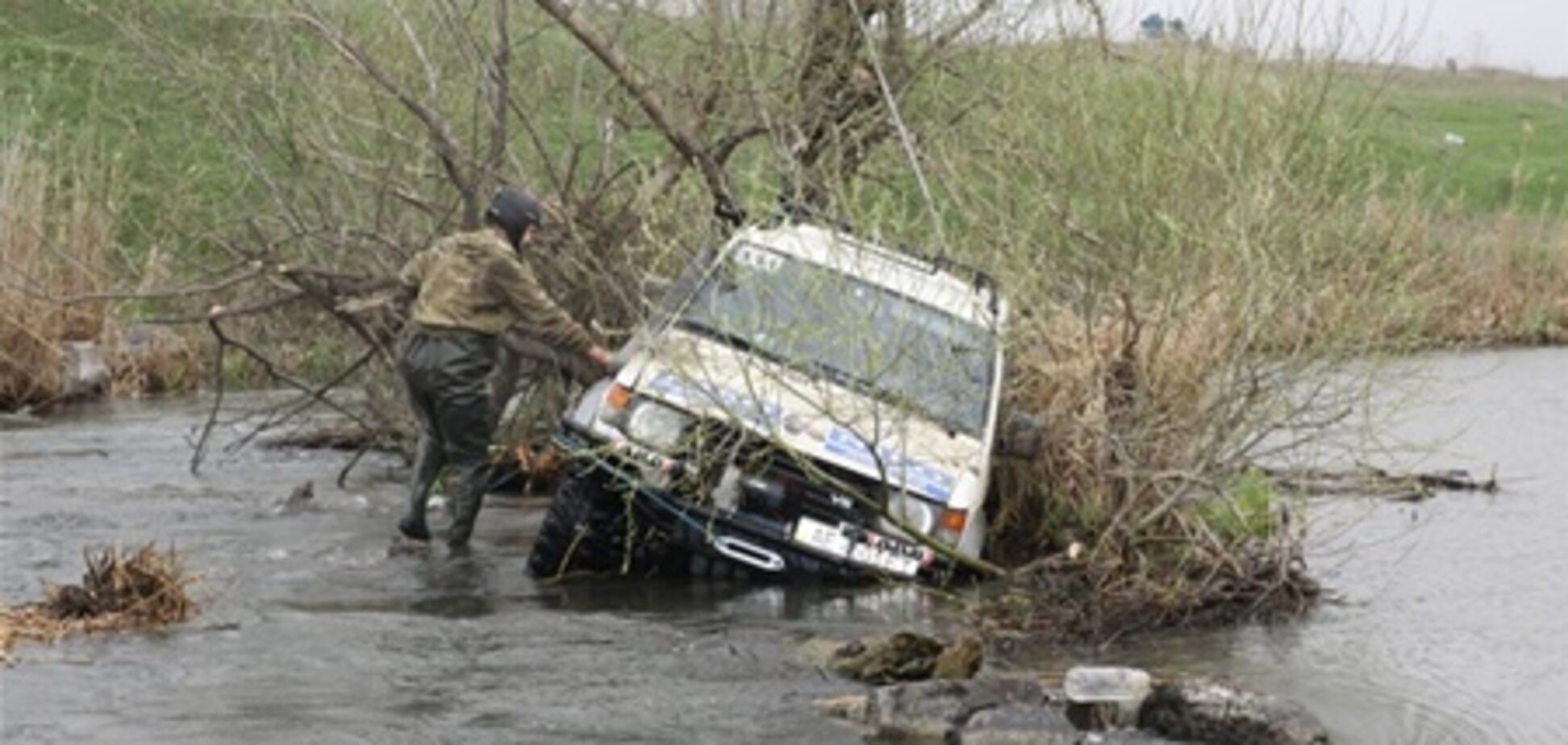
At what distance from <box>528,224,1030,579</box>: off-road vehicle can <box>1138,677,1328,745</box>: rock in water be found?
7.61 feet

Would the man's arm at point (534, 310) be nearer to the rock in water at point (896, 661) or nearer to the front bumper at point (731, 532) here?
the front bumper at point (731, 532)

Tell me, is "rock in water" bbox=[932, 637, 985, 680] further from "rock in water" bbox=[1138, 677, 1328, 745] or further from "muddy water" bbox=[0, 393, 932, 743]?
"rock in water" bbox=[1138, 677, 1328, 745]

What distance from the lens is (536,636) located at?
12.0 meters

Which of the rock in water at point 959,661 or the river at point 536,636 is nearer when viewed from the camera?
the river at point 536,636

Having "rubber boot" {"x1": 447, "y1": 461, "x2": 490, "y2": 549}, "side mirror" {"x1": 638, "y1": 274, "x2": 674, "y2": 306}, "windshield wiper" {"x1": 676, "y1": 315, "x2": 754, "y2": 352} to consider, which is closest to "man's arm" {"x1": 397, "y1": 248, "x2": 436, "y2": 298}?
"rubber boot" {"x1": 447, "y1": 461, "x2": 490, "y2": 549}

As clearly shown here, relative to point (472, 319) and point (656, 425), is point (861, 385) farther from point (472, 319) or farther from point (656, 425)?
point (472, 319)

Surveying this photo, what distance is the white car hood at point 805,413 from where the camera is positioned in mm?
12500

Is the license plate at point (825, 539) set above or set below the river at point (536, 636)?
above

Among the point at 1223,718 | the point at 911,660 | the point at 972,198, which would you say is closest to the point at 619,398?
the point at 911,660

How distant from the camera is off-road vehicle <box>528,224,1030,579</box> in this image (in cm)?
1260

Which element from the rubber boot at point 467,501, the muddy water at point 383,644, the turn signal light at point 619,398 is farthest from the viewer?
the rubber boot at point 467,501

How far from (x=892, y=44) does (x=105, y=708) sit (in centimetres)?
886

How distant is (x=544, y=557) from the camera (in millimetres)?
13555

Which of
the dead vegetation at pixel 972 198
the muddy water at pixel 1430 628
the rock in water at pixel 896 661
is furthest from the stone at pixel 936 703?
the dead vegetation at pixel 972 198
